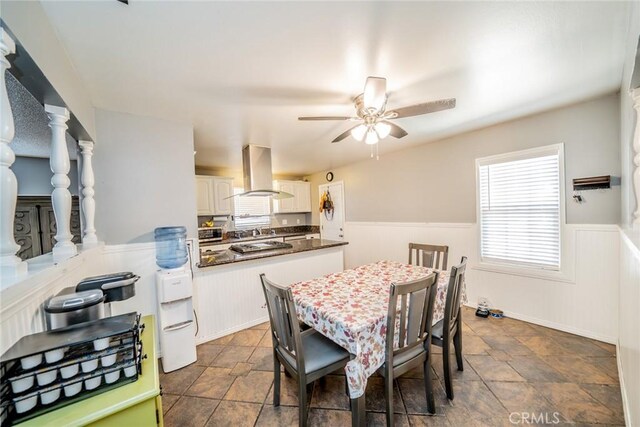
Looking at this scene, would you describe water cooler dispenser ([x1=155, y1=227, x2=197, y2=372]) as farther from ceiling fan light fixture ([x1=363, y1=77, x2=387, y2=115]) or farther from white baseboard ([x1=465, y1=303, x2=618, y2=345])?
white baseboard ([x1=465, y1=303, x2=618, y2=345])

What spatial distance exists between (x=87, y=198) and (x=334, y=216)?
14.1ft

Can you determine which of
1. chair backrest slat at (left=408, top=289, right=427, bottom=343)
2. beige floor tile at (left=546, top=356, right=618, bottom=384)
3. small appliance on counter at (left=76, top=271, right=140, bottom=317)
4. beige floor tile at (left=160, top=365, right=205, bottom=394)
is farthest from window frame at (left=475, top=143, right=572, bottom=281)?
small appliance on counter at (left=76, top=271, right=140, bottom=317)

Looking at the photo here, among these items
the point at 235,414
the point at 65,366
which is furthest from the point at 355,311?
the point at 65,366

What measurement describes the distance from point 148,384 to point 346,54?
6.58 feet

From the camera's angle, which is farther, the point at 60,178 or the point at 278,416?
the point at 278,416

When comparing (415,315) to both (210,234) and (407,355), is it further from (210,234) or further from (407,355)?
(210,234)

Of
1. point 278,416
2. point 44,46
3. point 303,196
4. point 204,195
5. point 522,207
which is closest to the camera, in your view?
point 44,46

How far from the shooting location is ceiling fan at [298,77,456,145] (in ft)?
5.47

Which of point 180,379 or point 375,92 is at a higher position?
point 375,92

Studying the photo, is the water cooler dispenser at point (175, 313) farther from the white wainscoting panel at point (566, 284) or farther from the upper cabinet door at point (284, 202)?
the upper cabinet door at point (284, 202)

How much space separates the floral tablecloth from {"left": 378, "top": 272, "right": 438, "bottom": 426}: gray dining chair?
8 centimetres

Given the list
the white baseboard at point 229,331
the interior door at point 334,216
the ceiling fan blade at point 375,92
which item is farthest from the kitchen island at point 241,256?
the ceiling fan blade at point 375,92

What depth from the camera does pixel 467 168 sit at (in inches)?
130

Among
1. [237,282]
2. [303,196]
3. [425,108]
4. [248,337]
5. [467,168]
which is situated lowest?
[248,337]
